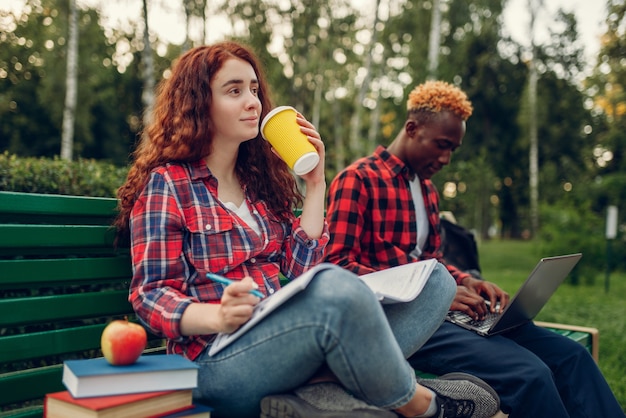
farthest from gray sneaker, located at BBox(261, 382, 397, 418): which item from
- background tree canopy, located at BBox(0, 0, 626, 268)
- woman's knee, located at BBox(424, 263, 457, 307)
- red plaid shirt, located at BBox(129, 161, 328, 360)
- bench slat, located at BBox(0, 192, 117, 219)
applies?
background tree canopy, located at BBox(0, 0, 626, 268)

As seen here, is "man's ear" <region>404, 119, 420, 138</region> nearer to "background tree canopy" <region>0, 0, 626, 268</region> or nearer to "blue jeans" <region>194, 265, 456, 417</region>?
"blue jeans" <region>194, 265, 456, 417</region>

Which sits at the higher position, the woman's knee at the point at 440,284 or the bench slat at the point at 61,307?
the woman's knee at the point at 440,284

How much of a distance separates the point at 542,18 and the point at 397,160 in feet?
75.2

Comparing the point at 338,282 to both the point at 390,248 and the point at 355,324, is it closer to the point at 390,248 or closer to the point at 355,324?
the point at 355,324

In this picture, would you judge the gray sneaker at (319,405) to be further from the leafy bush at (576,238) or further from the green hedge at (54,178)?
the leafy bush at (576,238)

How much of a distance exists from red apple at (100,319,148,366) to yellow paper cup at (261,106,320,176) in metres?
0.78

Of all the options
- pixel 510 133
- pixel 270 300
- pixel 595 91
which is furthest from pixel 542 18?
pixel 270 300

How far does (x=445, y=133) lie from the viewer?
130 inches

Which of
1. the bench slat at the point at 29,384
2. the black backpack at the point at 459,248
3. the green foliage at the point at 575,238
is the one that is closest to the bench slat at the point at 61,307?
the bench slat at the point at 29,384

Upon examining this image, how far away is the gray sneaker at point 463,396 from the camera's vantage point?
2.02 meters

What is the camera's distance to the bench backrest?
1907 mm

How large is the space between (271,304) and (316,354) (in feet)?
0.55

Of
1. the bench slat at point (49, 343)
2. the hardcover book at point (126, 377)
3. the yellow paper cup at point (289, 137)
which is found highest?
the yellow paper cup at point (289, 137)

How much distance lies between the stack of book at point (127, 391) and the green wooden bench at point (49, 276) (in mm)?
437
